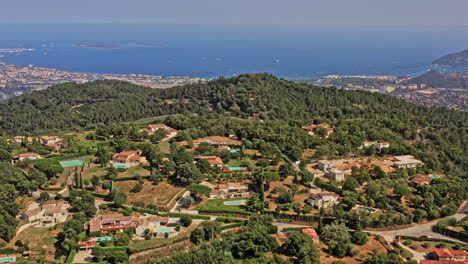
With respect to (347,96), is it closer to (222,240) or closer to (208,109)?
(208,109)

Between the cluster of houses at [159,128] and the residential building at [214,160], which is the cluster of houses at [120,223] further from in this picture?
the cluster of houses at [159,128]

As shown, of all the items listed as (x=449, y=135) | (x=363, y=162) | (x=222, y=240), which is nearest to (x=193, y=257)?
(x=222, y=240)

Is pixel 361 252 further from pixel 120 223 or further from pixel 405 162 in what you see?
pixel 405 162

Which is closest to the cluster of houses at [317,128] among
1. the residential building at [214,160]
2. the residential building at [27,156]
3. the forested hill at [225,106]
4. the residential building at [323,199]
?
the forested hill at [225,106]

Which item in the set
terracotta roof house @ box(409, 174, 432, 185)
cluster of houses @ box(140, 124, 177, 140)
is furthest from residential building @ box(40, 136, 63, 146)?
terracotta roof house @ box(409, 174, 432, 185)

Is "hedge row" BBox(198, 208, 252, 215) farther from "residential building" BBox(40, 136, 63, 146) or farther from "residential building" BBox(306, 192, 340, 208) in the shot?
"residential building" BBox(40, 136, 63, 146)

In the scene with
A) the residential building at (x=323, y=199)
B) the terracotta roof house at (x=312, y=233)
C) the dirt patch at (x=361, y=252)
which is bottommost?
the dirt patch at (x=361, y=252)
